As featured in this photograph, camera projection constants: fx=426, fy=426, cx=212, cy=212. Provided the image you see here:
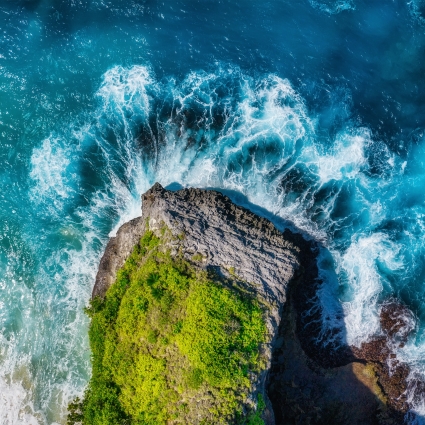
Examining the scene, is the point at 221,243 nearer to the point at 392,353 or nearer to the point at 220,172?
the point at 220,172

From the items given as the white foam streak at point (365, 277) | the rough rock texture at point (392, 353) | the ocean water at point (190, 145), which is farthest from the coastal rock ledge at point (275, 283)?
the white foam streak at point (365, 277)

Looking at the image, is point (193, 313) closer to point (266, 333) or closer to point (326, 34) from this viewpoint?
point (266, 333)

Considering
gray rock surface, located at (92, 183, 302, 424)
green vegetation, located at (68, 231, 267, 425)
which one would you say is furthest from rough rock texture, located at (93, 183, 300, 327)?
green vegetation, located at (68, 231, 267, 425)

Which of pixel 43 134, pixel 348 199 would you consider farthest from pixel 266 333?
pixel 43 134

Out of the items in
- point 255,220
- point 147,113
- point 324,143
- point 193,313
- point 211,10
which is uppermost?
point 211,10

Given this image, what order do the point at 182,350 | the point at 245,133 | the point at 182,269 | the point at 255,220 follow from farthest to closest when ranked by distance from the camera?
the point at 245,133
the point at 255,220
the point at 182,269
the point at 182,350

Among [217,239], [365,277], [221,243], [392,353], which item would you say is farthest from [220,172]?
[392,353]
